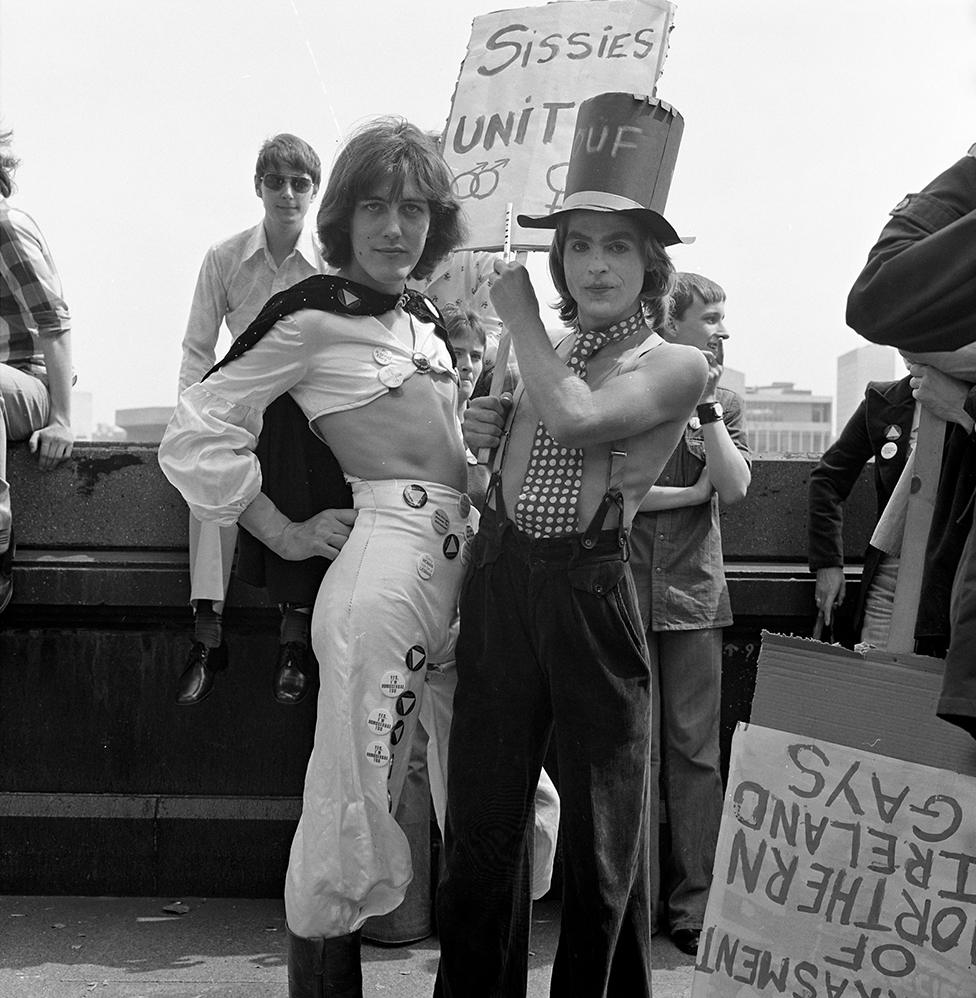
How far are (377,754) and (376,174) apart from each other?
136 centimetres

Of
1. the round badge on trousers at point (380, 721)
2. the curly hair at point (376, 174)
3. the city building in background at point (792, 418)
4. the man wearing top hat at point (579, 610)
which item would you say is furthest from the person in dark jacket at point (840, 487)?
the city building in background at point (792, 418)

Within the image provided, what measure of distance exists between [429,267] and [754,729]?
62.0 inches

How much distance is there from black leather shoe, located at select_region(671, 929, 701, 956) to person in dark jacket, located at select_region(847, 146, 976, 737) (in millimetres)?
2046

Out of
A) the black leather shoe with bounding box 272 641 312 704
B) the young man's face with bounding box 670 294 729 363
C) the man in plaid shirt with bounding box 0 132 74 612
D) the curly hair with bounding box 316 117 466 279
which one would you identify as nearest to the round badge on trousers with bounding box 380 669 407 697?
the black leather shoe with bounding box 272 641 312 704

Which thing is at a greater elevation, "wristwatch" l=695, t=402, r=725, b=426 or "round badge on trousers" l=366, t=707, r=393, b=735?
"wristwatch" l=695, t=402, r=725, b=426

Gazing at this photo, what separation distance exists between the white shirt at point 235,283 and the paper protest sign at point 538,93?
57.4 inches

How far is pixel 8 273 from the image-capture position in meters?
4.78

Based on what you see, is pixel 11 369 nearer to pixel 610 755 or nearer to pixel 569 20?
pixel 569 20

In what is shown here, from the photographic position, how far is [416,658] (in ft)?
10.1

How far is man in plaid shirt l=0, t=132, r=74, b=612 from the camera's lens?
4734 millimetres

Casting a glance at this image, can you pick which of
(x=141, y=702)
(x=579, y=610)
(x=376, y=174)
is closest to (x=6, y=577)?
(x=141, y=702)

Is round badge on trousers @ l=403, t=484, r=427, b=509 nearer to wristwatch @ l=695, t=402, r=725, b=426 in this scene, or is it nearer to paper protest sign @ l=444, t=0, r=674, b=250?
paper protest sign @ l=444, t=0, r=674, b=250

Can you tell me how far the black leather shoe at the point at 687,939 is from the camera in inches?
164

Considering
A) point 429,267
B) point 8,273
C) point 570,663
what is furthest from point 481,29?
point 570,663
